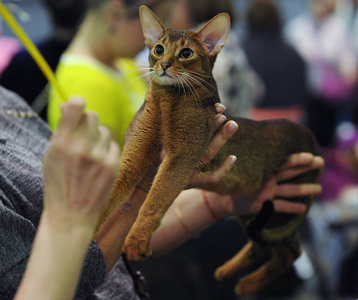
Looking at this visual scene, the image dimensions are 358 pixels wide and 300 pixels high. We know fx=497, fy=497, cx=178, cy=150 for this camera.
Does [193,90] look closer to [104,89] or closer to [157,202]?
[157,202]

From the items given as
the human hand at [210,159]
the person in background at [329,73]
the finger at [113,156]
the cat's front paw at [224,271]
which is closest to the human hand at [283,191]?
the cat's front paw at [224,271]

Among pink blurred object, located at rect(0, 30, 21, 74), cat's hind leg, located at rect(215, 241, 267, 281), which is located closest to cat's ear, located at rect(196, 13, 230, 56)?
cat's hind leg, located at rect(215, 241, 267, 281)

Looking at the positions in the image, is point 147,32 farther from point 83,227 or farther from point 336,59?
point 336,59

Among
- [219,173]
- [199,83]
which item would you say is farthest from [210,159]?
[199,83]

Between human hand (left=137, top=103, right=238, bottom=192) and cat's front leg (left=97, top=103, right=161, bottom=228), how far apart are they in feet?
0.05

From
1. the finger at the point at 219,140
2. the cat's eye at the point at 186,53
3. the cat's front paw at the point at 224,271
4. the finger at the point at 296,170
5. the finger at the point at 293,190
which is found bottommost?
the cat's front paw at the point at 224,271

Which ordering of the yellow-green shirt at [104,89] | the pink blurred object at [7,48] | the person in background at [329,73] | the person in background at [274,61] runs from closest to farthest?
the yellow-green shirt at [104,89] → the person in background at [274,61] → the pink blurred object at [7,48] → the person in background at [329,73]

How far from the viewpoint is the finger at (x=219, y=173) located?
0.86 meters

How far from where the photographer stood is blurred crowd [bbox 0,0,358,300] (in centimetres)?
132

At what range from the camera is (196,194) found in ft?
3.67

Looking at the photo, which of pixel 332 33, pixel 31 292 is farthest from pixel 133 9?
pixel 332 33

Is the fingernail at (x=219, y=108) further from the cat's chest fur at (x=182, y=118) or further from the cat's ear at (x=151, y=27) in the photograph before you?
the cat's ear at (x=151, y=27)

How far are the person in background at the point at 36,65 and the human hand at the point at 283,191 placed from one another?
35.2 inches

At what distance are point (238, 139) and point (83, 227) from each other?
14.6 inches
